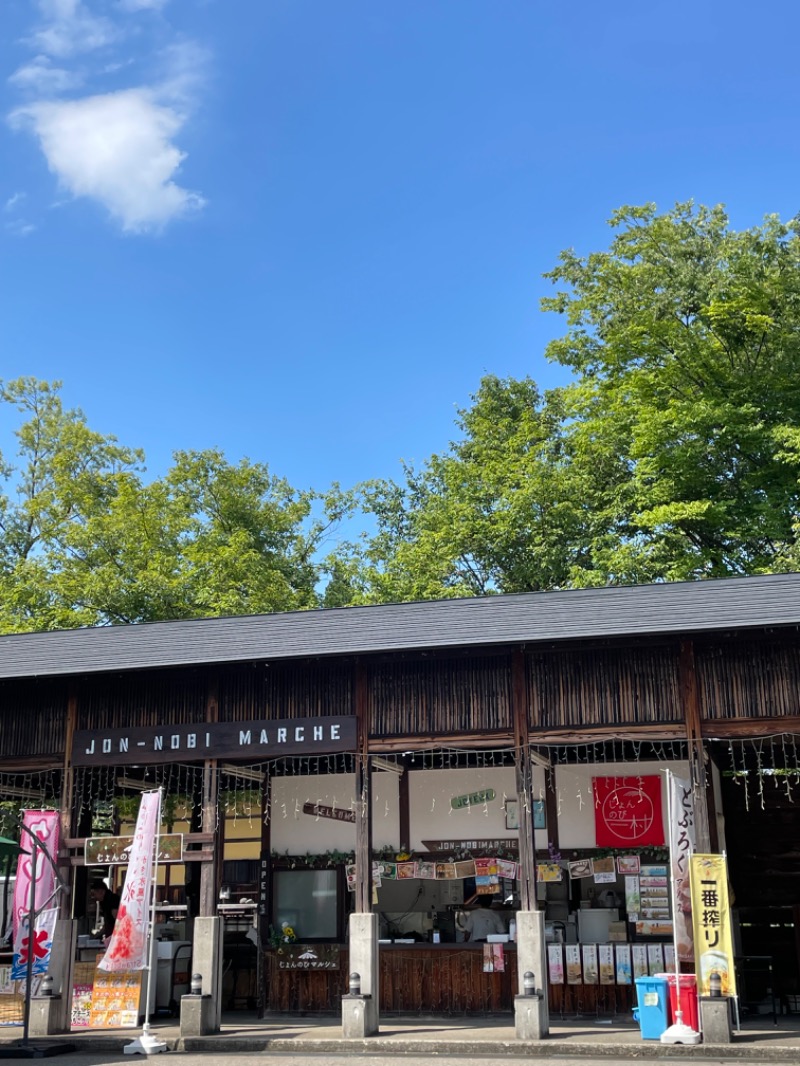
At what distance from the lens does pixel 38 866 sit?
14430 millimetres

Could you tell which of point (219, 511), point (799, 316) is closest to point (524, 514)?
point (799, 316)

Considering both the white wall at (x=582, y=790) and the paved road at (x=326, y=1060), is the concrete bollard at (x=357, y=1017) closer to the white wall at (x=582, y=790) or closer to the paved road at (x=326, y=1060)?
the paved road at (x=326, y=1060)

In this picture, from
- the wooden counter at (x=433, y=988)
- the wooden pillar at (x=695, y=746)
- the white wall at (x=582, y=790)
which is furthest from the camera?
the white wall at (x=582, y=790)

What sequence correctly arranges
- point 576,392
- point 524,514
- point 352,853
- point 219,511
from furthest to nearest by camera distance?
point 219,511, point 576,392, point 524,514, point 352,853

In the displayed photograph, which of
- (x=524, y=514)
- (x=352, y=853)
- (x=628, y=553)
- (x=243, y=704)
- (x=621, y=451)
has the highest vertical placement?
(x=621, y=451)

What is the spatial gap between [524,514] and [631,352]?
5.70 metres

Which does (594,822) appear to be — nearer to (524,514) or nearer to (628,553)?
(628,553)

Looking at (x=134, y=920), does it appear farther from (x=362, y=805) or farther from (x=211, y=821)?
(x=362, y=805)

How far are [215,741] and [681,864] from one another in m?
6.00

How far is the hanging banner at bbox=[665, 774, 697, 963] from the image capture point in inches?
475

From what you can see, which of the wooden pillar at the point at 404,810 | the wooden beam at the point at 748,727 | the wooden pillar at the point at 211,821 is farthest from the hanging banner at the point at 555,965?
the wooden pillar at the point at 211,821

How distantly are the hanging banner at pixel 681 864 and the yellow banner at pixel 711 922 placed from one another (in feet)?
0.75

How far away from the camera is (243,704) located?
46.8ft

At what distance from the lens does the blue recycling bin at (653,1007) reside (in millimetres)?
11891
